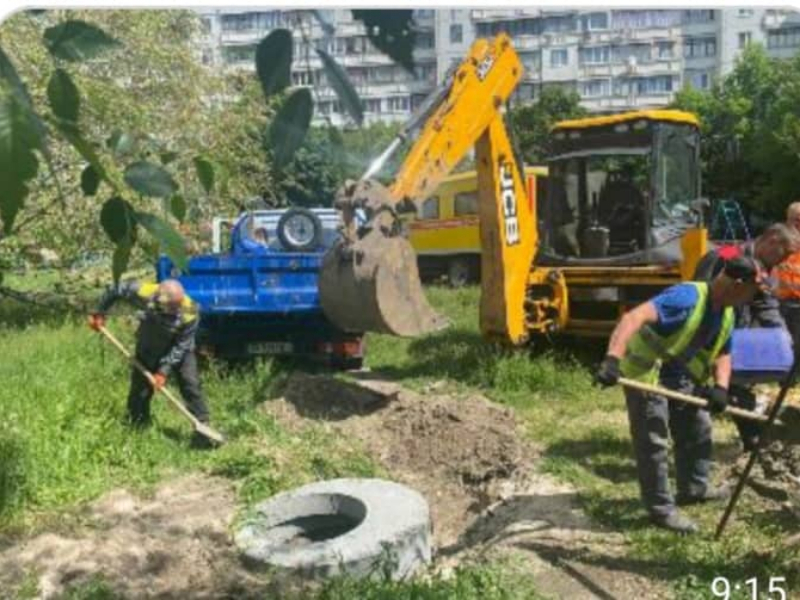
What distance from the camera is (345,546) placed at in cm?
432

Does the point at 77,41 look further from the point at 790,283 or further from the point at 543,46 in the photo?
the point at 790,283

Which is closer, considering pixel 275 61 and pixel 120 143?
pixel 275 61

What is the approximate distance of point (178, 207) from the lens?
1701mm

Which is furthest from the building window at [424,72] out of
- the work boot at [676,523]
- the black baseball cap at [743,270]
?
the work boot at [676,523]

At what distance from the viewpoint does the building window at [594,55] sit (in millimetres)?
2502

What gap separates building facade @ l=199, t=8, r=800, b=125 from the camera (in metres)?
1.56

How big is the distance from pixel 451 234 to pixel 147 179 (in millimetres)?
16926

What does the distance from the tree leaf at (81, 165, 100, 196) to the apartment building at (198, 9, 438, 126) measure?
29cm

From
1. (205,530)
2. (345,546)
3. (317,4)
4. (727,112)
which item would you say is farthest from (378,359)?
(727,112)

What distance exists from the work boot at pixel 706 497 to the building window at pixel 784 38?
110 inches

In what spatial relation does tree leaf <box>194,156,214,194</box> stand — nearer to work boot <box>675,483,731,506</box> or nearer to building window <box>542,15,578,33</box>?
building window <box>542,15,578,33</box>

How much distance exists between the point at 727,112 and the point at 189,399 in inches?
704

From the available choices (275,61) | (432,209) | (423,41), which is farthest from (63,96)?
(432,209)

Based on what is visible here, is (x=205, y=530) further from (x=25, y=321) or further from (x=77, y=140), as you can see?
(x=25, y=321)
